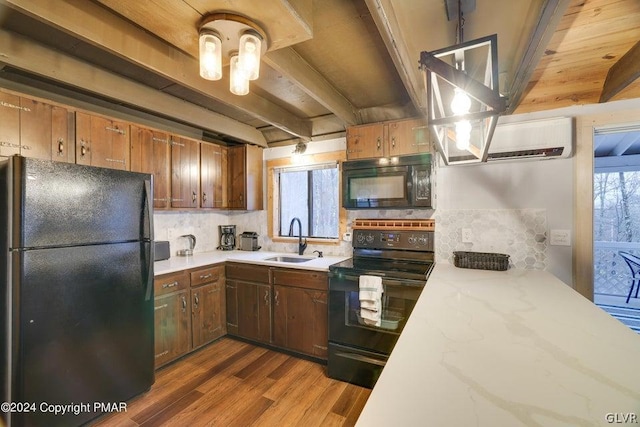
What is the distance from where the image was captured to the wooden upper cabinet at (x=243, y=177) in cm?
329

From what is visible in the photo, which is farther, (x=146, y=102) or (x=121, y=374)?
(x=146, y=102)

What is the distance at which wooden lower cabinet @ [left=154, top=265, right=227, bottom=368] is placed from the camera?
234 centimetres

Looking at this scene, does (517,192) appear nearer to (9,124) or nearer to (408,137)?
(408,137)

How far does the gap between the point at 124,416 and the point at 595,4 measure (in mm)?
3545

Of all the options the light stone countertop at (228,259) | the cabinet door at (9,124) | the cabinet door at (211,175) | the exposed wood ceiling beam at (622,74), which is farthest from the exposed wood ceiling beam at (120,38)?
the exposed wood ceiling beam at (622,74)

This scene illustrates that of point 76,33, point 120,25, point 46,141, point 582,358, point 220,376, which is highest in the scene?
point 120,25

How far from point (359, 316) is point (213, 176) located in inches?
88.6

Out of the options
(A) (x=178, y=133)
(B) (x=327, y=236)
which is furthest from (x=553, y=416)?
(A) (x=178, y=133)

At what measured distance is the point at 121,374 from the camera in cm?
187

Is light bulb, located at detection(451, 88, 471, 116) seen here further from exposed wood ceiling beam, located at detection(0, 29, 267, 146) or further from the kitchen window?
exposed wood ceiling beam, located at detection(0, 29, 267, 146)

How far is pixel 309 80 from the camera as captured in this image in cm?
195

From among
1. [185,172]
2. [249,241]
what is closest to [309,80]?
[185,172]

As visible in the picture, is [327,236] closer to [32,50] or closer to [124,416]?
[124,416]

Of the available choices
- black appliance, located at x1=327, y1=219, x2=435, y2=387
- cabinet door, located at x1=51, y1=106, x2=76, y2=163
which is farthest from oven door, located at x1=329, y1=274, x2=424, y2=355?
cabinet door, located at x1=51, y1=106, x2=76, y2=163
